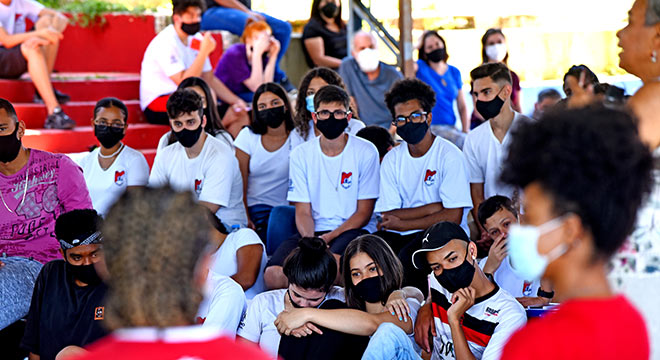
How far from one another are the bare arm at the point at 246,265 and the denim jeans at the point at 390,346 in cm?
131

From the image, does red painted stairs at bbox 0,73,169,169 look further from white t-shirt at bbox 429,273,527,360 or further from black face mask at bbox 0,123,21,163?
white t-shirt at bbox 429,273,527,360

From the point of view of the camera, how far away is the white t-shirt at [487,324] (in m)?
3.70

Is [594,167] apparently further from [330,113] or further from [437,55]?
[437,55]

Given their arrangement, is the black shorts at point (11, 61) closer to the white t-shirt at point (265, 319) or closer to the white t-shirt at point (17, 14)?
the white t-shirt at point (17, 14)

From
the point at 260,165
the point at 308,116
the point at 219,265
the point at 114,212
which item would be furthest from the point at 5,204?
the point at 114,212

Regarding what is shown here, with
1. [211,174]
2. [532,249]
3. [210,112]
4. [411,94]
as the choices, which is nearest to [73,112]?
[210,112]

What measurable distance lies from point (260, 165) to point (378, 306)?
2043 mm

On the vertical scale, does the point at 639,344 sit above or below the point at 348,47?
below

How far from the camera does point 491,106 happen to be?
5227mm

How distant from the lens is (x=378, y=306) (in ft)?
13.9

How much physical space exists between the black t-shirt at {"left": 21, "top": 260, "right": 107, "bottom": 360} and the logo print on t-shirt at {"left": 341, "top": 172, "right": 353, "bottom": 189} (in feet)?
5.96

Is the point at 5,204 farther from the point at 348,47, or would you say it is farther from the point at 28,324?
the point at 348,47

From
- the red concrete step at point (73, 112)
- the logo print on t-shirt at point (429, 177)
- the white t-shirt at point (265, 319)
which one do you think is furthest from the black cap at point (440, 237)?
the red concrete step at point (73, 112)

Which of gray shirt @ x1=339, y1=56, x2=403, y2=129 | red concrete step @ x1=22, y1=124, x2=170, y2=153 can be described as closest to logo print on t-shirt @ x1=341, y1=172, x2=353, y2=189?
gray shirt @ x1=339, y1=56, x2=403, y2=129
